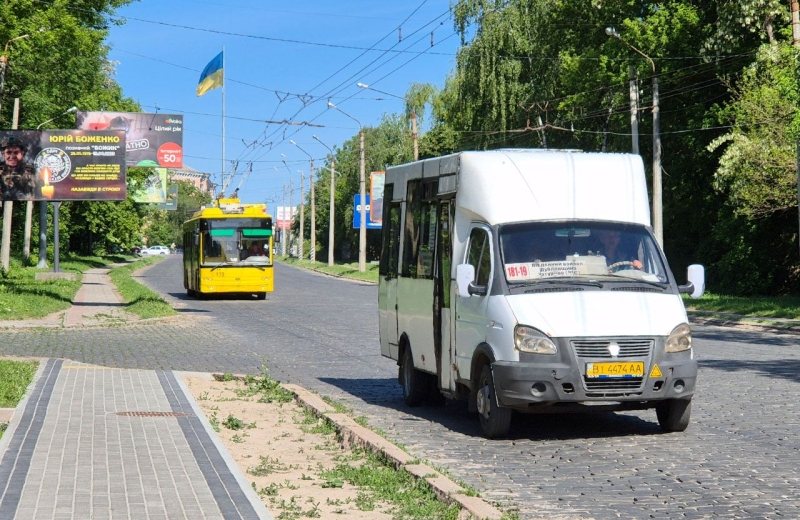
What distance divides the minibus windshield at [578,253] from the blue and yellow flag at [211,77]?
157 ft

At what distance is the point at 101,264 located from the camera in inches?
3209

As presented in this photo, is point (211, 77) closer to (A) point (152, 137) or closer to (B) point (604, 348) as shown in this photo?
(A) point (152, 137)

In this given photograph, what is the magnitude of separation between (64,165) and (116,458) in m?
27.6

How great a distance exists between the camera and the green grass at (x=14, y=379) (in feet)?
39.1

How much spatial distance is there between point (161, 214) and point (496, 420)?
176 meters

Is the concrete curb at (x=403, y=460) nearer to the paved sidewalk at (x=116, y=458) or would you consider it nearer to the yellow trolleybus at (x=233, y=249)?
the paved sidewalk at (x=116, y=458)

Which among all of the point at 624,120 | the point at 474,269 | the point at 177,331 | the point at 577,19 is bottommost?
the point at 177,331

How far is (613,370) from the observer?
9.83m

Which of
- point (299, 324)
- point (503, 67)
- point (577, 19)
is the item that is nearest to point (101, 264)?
point (503, 67)

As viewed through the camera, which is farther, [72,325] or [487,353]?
[72,325]

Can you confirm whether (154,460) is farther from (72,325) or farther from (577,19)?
(577,19)

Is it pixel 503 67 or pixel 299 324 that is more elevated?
pixel 503 67

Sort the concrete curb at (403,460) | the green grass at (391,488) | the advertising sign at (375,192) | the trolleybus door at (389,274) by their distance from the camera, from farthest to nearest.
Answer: the advertising sign at (375,192)
the trolleybus door at (389,274)
the green grass at (391,488)
the concrete curb at (403,460)

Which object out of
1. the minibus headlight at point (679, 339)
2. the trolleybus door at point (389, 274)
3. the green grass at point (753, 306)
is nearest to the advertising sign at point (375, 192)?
the green grass at point (753, 306)
